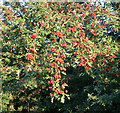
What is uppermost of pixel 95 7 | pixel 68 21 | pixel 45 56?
pixel 95 7

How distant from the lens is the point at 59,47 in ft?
12.6

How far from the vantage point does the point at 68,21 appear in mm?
A: 4258

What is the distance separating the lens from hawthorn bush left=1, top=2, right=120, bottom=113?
387 cm

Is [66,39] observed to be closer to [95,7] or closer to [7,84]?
[95,7]

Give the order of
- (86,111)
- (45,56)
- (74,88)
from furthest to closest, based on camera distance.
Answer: (74,88), (86,111), (45,56)

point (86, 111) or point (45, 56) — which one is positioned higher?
point (45, 56)

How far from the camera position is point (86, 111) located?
5.05m

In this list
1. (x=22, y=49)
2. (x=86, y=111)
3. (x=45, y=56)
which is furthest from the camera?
(x=86, y=111)

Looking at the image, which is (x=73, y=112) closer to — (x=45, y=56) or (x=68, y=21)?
(x=45, y=56)

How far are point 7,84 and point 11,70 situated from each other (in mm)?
712

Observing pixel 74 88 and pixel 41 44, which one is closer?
pixel 41 44

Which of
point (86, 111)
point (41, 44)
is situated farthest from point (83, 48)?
point (86, 111)

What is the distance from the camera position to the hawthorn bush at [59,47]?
387 centimetres

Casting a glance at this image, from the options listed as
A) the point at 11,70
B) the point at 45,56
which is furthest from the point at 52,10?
the point at 11,70
